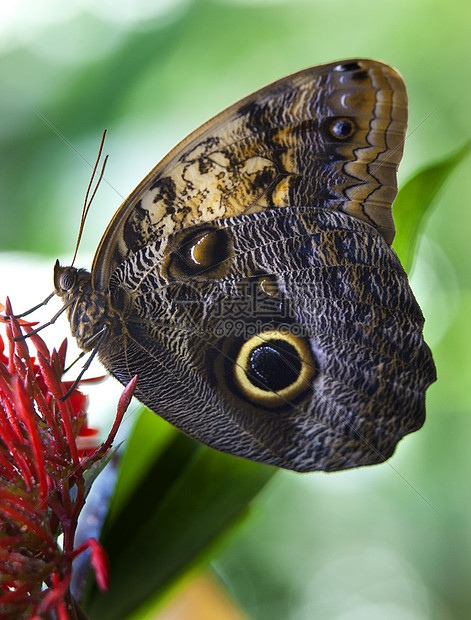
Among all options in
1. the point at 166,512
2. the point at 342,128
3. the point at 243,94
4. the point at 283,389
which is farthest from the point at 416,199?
the point at 243,94

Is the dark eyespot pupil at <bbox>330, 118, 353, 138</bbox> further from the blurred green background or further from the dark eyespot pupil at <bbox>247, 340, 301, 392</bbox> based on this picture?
the blurred green background

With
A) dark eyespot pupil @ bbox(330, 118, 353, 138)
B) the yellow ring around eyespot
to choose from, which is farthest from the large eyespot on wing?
the yellow ring around eyespot

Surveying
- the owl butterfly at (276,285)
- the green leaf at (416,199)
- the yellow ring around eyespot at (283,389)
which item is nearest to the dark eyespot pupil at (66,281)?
the owl butterfly at (276,285)

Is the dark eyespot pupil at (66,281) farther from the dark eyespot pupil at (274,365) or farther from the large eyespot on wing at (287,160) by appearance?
the dark eyespot pupil at (274,365)

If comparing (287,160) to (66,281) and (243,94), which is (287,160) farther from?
(243,94)

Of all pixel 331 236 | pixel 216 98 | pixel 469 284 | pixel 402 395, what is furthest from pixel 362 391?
pixel 216 98
